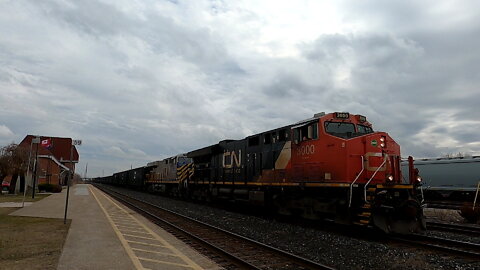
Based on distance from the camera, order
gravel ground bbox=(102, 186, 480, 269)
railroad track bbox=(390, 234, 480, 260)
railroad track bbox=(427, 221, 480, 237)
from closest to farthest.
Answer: gravel ground bbox=(102, 186, 480, 269)
railroad track bbox=(390, 234, 480, 260)
railroad track bbox=(427, 221, 480, 237)

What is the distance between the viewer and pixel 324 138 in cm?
1134

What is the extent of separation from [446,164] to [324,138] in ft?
57.5

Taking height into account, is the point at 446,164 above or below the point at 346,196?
above

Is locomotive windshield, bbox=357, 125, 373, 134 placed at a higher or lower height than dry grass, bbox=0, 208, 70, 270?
higher

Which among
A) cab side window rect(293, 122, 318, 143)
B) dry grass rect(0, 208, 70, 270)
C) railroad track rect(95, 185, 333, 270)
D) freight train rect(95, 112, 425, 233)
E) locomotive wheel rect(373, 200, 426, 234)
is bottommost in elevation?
railroad track rect(95, 185, 333, 270)

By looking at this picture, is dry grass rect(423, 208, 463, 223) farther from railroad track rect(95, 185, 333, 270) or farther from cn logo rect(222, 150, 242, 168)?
railroad track rect(95, 185, 333, 270)

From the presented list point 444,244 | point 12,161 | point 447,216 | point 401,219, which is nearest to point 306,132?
point 401,219

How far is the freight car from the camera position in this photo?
72.4 feet

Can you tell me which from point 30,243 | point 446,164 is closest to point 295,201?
point 30,243

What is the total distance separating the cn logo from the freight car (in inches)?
476

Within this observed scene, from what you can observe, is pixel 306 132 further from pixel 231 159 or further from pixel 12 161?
pixel 12 161

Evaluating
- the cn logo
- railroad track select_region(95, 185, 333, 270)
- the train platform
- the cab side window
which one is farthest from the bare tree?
the cab side window

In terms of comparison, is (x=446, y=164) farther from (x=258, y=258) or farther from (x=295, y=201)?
(x=258, y=258)

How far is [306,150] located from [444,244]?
16.3ft
